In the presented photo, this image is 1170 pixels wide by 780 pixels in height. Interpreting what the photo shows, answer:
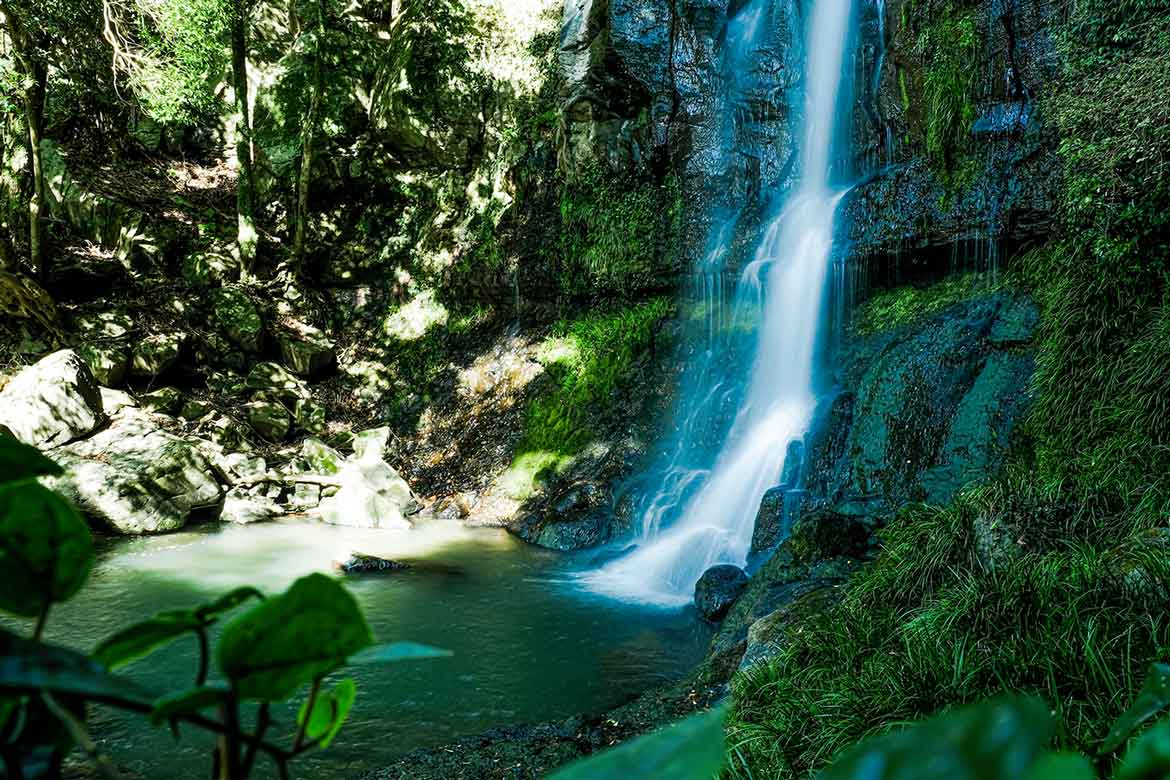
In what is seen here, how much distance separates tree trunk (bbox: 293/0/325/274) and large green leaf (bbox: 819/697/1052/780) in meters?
15.3

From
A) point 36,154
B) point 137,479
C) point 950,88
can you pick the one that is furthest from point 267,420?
point 950,88

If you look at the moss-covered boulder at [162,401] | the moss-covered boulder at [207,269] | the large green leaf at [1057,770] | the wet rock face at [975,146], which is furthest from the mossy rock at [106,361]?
the large green leaf at [1057,770]

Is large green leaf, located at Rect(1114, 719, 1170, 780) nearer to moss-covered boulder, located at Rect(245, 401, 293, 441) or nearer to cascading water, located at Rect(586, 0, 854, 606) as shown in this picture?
cascading water, located at Rect(586, 0, 854, 606)

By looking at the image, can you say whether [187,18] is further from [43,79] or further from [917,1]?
[917,1]

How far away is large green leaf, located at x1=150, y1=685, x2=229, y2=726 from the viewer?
354 mm

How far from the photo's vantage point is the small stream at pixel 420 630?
14.2 feet

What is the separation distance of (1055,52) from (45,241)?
48.7 feet

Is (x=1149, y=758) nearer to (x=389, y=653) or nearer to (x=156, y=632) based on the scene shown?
(x=389, y=653)

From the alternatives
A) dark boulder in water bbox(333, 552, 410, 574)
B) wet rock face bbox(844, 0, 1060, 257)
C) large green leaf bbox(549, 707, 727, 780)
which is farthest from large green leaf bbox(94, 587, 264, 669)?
wet rock face bbox(844, 0, 1060, 257)

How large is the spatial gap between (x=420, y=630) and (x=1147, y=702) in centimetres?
612

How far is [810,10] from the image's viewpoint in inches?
428

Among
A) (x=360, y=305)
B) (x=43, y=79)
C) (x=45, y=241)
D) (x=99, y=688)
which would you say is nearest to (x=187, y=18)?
(x=43, y=79)

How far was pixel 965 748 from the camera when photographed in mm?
274

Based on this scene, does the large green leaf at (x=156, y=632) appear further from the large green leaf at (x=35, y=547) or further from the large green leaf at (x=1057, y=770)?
the large green leaf at (x=1057, y=770)
